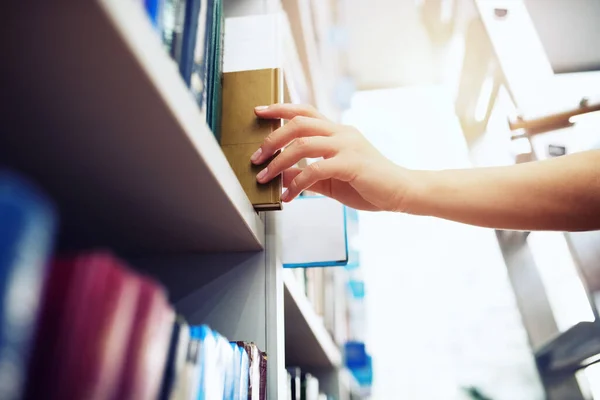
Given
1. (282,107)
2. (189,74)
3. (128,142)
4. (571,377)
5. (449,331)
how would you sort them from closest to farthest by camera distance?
1. (128,142)
2. (189,74)
3. (282,107)
4. (571,377)
5. (449,331)

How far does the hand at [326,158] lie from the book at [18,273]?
411mm

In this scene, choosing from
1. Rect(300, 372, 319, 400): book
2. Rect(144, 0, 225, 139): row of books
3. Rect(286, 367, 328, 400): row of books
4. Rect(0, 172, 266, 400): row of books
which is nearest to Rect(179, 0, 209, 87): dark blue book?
Rect(144, 0, 225, 139): row of books

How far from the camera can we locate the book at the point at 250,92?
2.26ft

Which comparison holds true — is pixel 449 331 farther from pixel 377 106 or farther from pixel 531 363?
pixel 377 106

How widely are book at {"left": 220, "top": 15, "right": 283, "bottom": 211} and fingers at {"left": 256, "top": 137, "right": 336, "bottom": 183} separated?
18 mm

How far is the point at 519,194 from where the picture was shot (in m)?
0.79

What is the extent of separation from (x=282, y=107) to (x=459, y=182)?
0.32m

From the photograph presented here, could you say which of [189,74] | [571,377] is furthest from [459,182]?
[571,377]

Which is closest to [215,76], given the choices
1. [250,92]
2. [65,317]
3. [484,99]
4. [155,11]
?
[250,92]

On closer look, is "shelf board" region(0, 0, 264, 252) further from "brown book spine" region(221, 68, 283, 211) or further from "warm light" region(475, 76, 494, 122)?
"warm light" region(475, 76, 494, 122)

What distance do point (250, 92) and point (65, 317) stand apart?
53 cm

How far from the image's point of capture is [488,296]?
2439mm

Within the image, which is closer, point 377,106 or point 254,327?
point 254,327

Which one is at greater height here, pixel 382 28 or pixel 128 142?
pixel 382 28
